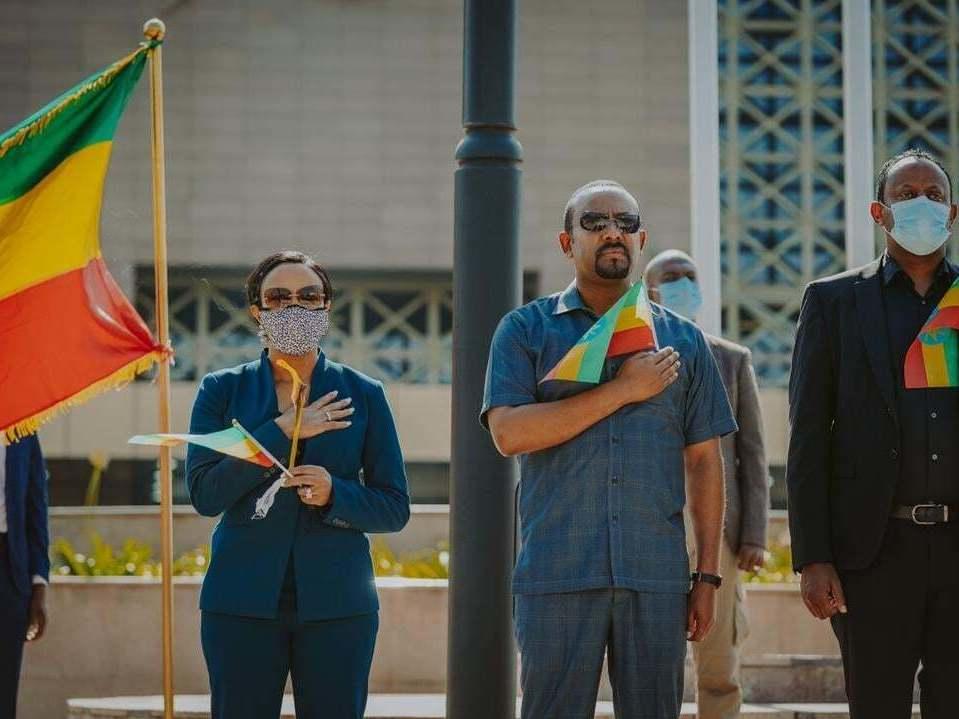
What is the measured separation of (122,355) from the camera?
5.77 meters

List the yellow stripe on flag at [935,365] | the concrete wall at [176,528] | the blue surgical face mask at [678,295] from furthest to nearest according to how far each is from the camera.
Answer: the concrete wall at [176,528], the blue surgical face mask at [678,295], the yellow stripe on flag at [935,365]

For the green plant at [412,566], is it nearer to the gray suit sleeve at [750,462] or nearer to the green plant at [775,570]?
the green plant at [775,570]

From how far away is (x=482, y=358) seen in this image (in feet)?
18.3

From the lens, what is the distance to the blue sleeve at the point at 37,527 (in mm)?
6332

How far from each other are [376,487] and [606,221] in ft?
3.87

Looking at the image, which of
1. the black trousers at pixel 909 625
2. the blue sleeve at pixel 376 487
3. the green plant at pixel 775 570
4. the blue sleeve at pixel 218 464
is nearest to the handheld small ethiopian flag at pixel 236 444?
the blue sleeve at pixel 218 464

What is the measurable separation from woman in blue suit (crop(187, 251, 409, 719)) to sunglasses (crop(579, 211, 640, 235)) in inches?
37.8

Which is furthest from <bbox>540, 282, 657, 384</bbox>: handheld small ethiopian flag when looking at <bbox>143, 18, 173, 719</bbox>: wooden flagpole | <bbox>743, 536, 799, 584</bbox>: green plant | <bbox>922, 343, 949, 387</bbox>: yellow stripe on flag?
<bbox>743, 536, 799, 584</bbox>: green plant

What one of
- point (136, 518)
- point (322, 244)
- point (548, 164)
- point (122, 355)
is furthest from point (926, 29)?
point (122, 355)

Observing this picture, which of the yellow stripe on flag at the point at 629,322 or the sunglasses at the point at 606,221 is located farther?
the sunglasses at the point at 606,221

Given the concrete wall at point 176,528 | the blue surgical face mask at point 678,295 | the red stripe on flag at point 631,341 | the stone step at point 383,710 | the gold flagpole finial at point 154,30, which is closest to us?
the red stripe on flag at point 631,341

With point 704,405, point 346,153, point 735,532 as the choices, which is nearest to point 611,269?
point 704,405

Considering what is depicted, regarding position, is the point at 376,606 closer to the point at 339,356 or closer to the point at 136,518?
the point at 136,518

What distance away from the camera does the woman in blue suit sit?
477 centimetres
